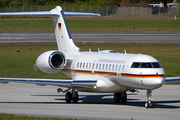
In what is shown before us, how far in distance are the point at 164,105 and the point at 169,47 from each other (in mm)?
31344

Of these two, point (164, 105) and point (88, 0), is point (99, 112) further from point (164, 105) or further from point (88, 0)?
point (88, 0)

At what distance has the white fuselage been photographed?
65.2ft

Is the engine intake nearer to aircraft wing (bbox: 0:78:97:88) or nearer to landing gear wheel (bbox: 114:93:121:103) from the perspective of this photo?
aircraft wing (bbox: 0:78:97:88)

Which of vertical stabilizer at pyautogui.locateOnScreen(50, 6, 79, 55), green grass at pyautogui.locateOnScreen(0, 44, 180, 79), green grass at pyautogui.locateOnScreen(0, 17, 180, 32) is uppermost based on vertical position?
vertical stabilizer at pyautogui.locateOnScreen(50, 6, 79, 55)

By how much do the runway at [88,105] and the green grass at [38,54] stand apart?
698 cm

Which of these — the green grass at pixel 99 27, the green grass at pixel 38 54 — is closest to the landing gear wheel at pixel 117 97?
the green grass at pixel 38 54

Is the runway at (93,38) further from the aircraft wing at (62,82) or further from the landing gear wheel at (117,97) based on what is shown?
the aircraft wing at (62,82)

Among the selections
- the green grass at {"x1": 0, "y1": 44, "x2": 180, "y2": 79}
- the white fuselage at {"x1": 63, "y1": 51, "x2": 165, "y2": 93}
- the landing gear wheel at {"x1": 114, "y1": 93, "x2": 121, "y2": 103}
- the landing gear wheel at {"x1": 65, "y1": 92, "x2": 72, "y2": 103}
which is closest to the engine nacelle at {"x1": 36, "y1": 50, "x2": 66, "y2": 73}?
the white fuselage at {"x1": 63, "y1": 51, "x2": 165, "y2": 93}

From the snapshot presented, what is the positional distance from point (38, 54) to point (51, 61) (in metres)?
22.7

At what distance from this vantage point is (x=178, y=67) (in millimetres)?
39531

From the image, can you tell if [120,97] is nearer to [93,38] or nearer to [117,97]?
[117,97]

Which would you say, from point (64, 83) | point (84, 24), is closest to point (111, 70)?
point (64, 83)

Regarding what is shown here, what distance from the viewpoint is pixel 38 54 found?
46.3 meters

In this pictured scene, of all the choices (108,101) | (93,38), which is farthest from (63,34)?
(93,38)
